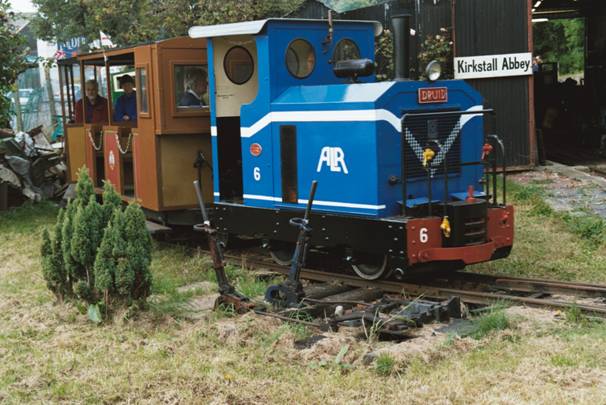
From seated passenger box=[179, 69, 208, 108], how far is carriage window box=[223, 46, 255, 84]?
0.93 metres

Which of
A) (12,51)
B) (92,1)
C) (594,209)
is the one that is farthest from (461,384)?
(92,1)

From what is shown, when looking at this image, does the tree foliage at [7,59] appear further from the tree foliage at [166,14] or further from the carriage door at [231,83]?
the carriage door at [231,83]

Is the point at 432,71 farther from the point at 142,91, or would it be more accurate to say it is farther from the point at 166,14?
the point at 166,14

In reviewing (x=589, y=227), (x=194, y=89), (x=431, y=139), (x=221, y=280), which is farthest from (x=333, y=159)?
(x=589, y=227)

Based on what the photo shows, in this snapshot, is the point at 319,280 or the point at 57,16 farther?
the point at 57,16

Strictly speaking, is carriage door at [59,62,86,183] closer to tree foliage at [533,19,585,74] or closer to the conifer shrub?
the conifer shrub

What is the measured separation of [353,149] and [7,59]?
345 inches

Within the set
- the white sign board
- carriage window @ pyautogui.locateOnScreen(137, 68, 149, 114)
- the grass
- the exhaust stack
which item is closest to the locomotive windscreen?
the exhaust stack

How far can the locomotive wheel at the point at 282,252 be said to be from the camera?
377 inches

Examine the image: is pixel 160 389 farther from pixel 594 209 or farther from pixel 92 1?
pixel 92 1

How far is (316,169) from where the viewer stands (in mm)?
8586

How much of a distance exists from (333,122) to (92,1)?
1183 cm

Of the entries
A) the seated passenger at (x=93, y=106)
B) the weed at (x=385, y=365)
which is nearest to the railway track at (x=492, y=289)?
the weed at (x=385, y=365)

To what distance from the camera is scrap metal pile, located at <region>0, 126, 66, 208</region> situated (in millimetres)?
15539
